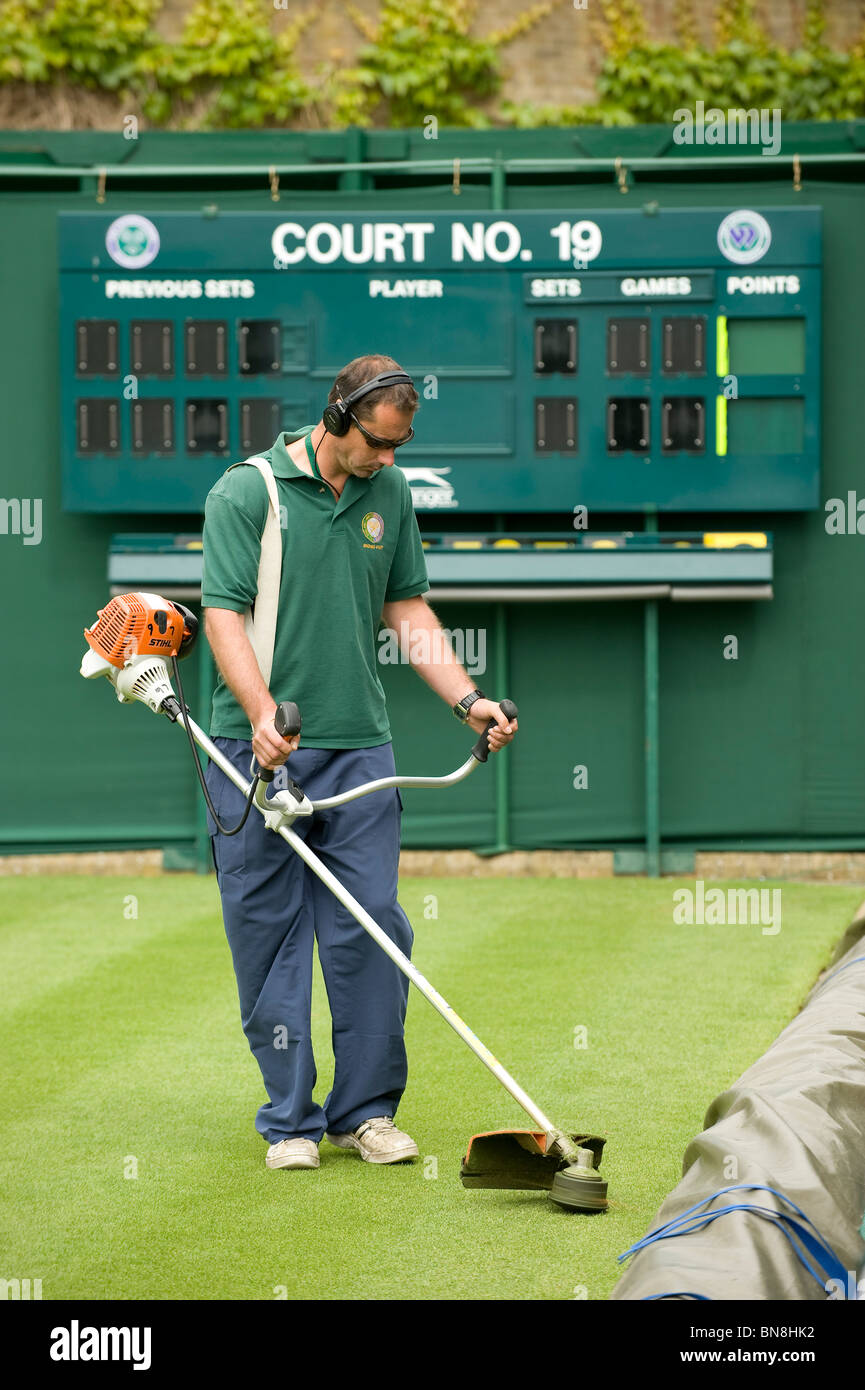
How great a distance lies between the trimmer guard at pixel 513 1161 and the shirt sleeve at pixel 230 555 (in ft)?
4.35

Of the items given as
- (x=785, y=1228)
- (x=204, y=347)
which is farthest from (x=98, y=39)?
(x=785, y=1228)

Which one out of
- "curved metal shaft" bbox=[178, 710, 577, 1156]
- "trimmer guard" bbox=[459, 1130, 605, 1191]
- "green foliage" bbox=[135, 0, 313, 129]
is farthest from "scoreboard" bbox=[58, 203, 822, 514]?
"trimmer guard" bbox=[459, 1130, 605, 1191]

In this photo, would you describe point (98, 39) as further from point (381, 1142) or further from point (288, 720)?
point (381, 1142)

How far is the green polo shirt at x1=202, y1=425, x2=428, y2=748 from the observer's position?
387 cm

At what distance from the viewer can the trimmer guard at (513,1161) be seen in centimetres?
362

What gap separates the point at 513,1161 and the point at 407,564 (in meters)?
1.47

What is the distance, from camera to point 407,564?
4184 millimetres

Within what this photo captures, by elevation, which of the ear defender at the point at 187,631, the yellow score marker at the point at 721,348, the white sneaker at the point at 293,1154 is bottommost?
the white sneaker at the point at 293,1154

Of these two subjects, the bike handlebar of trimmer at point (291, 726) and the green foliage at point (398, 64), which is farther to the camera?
the green foliage at point (398, 64)

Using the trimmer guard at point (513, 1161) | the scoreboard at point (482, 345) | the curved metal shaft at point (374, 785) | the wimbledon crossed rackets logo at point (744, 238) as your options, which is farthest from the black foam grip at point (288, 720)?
the wimbledon crossed rackets logo at point (744, 238)

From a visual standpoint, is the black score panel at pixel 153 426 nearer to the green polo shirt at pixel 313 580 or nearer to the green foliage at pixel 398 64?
the green foliage at pixel 398 64

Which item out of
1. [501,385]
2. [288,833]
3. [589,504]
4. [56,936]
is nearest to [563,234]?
[501,385]

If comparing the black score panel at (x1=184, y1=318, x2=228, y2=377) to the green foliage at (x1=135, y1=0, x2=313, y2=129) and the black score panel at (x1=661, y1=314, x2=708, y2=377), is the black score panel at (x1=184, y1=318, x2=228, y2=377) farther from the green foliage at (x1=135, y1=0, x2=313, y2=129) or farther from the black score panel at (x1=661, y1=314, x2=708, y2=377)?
the green foliage at (x1=135, y1=0, x2=313, y2=129)

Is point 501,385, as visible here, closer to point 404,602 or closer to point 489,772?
point 489,772
